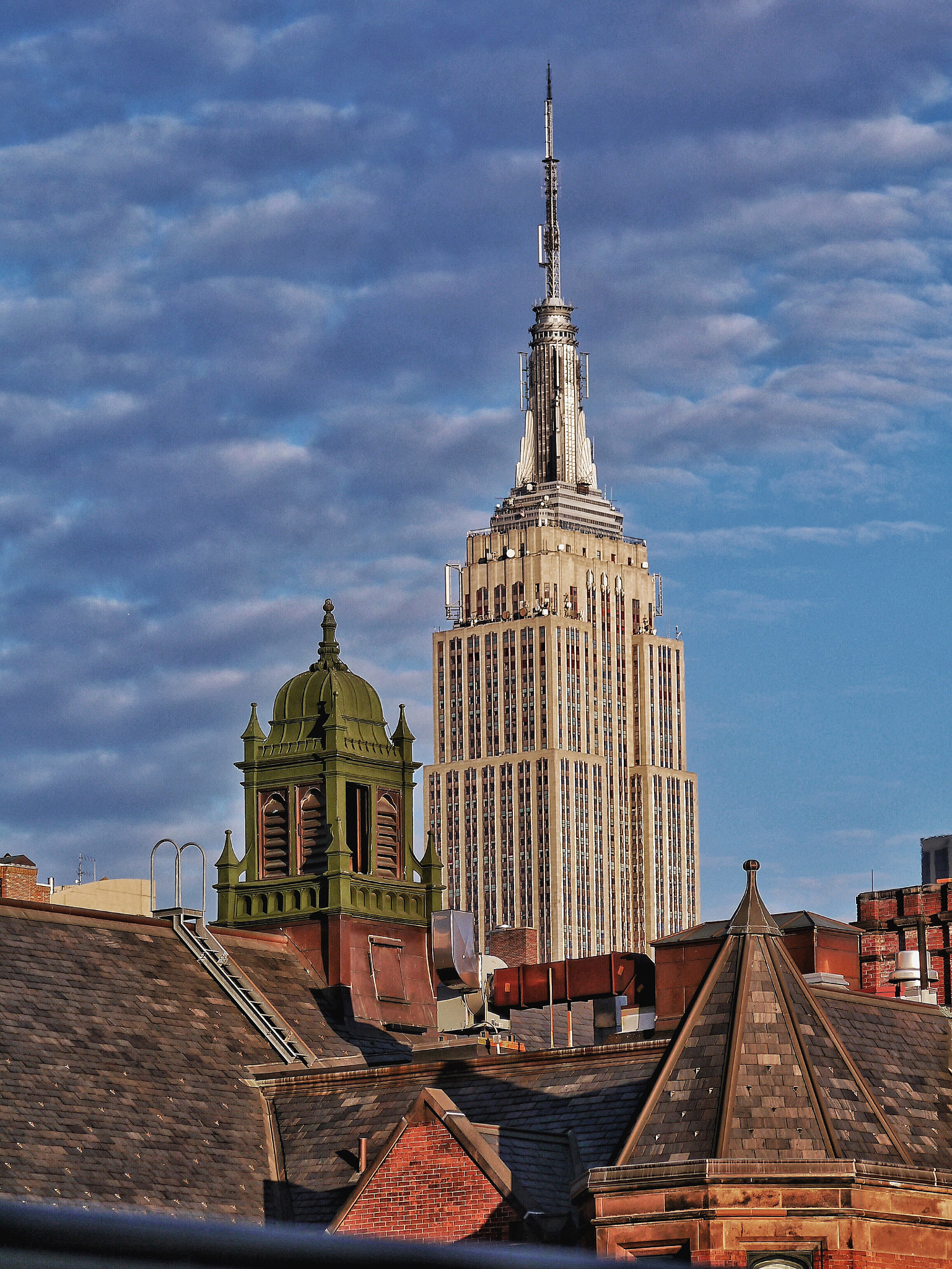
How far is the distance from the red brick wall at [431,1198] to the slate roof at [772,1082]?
165 inches

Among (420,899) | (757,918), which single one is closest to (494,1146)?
(757,918)

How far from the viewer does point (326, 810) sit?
65.9 metres

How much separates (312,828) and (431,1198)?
99.9 feet

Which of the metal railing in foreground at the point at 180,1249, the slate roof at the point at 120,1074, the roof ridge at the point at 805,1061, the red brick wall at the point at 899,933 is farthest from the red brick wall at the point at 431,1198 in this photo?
the red brick wall at the point at 899,933

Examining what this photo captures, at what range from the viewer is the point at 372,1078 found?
4678 centimetres

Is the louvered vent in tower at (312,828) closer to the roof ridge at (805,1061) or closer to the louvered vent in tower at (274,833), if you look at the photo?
the louvered vent in tower at (274,833)

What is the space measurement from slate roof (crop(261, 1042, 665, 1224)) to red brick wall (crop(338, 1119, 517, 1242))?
8.39ft

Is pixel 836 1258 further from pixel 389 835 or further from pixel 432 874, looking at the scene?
pixel 389 835

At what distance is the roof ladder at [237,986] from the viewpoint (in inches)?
2060

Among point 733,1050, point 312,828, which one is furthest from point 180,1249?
point 312,828

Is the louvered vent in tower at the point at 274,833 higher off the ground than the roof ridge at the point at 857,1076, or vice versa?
the louvered vent in tower at the point at 274,833

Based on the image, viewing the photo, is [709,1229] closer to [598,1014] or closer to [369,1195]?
[369,1195]

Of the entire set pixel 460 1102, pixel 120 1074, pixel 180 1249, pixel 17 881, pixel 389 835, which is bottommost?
pixel 460 1102

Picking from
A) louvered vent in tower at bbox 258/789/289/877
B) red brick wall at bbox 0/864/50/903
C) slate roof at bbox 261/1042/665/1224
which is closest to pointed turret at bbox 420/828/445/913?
louvered vent in tower at bbox 258/789/289/877
